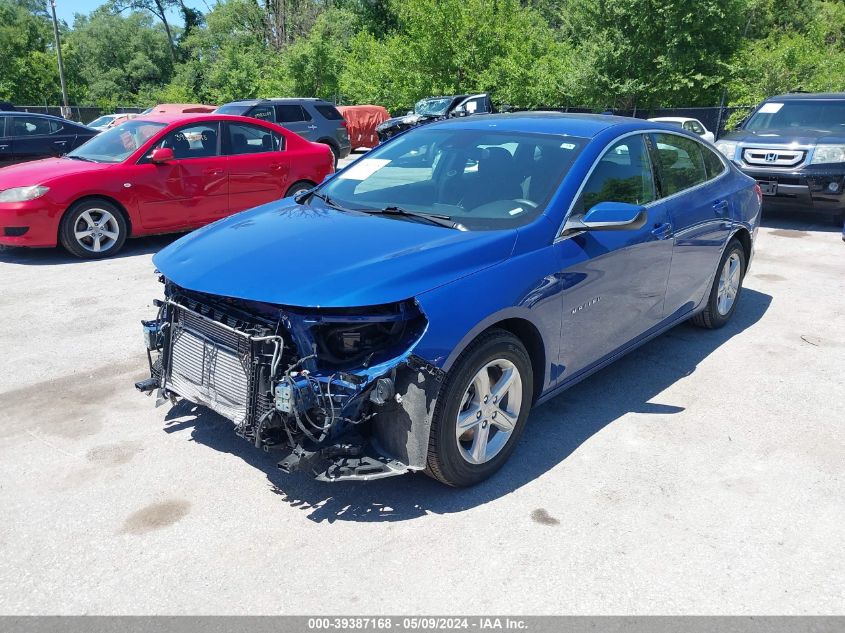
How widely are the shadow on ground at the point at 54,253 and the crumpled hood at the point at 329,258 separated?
5097 millimetres

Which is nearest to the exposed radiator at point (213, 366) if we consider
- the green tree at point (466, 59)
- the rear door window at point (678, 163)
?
the rear door window at point (678, 163)

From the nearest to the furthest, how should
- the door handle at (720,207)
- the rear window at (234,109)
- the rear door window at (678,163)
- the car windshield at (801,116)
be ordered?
the rear door window at (678,163)
the door handle at (720,207)
the car windshield at (801,116)
the rear window at (234,109)

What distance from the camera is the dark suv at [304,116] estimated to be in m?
16.5

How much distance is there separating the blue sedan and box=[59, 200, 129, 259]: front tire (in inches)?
181

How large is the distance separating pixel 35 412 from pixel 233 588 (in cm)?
229

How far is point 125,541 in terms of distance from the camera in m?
3.10

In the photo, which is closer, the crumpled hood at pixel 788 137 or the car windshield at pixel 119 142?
the car windshield at pixel 119 142

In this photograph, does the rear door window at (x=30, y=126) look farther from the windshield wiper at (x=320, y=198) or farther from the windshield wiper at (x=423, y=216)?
the windshield wiper at (x=423, y=216)

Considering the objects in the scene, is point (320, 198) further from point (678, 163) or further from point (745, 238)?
point (745, 238)

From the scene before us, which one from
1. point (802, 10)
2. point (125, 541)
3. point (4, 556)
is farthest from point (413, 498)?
point (802, 10)

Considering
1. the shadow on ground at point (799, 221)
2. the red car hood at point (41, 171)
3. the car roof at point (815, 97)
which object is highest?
the car roof at point (815, 97)

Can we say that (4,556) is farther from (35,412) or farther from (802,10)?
(802,10)

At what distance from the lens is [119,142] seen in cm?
886

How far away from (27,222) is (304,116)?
10.8 m
